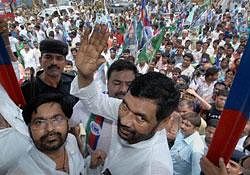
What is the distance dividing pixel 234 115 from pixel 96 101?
0.87 meters

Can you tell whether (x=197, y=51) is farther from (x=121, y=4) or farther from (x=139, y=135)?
(x=139, y=135)

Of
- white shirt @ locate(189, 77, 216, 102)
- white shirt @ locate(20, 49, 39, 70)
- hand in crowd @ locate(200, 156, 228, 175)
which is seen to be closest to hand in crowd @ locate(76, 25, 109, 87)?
hand in crowd @ locate(200, 156, 228, 175)

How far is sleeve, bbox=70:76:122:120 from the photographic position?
6.86ft

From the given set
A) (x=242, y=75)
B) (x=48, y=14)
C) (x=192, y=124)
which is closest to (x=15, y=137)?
(x=242, y=75)

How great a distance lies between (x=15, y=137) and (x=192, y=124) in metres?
1.69

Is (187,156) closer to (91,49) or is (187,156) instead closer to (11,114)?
(91,49)

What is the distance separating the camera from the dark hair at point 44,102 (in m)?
2.01

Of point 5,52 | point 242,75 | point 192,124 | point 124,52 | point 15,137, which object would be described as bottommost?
point 124,52

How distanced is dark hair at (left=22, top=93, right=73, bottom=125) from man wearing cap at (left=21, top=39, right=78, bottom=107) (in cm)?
93

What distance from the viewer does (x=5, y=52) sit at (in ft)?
6.95

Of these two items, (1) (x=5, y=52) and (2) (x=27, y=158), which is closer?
(2) (x=27, y=158)

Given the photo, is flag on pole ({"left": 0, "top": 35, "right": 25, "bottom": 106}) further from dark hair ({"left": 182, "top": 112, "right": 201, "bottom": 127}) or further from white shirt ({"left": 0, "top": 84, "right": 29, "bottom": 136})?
dark hair ({"left": 182, "top": 112, "right": 201, "bottom": 127})

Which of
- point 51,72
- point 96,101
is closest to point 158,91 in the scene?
point 96,101

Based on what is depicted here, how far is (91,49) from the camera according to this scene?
1.98 meters
